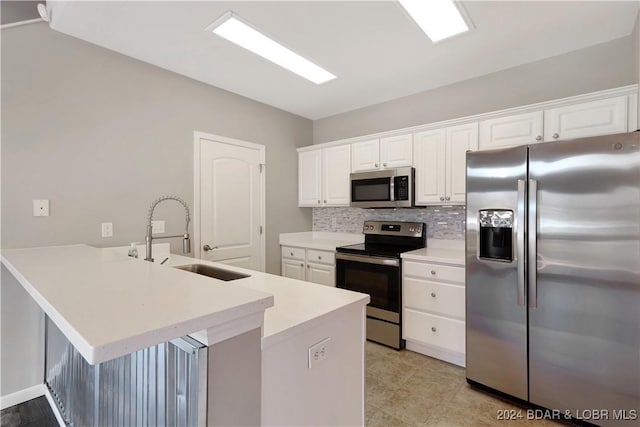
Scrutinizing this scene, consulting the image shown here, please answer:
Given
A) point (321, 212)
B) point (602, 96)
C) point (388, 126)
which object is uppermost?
point (388, 126)

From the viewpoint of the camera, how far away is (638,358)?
1.58 metres

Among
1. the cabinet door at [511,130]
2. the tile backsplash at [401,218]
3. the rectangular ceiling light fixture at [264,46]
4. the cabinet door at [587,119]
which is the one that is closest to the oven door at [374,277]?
the tile backsplash at [401,218]

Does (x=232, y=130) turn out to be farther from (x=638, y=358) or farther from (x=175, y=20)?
(x=638, y=358)

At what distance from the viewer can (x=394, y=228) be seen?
3.32 meters

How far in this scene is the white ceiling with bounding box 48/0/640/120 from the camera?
192 centimetres

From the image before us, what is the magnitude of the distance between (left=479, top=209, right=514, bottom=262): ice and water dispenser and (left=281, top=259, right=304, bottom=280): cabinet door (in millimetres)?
2065

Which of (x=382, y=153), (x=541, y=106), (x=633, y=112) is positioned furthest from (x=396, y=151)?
(x=633, y=112)

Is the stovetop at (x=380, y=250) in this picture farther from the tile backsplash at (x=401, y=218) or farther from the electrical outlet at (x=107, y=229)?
the electrical outlet at (x=107, y=229)

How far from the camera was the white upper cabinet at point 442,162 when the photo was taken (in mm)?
2666

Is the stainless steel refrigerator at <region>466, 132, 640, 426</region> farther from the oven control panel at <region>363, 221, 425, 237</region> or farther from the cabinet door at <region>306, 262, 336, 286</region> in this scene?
the cabinet door at <region>306, 262, 336, 286</region>

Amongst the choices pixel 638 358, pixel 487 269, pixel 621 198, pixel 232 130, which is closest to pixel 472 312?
pixel 487 269

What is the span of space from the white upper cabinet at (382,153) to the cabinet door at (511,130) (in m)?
0.68

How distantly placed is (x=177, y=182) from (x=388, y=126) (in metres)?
2.39

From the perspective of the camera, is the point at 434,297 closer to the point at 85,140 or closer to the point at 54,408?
the point at 54,408
